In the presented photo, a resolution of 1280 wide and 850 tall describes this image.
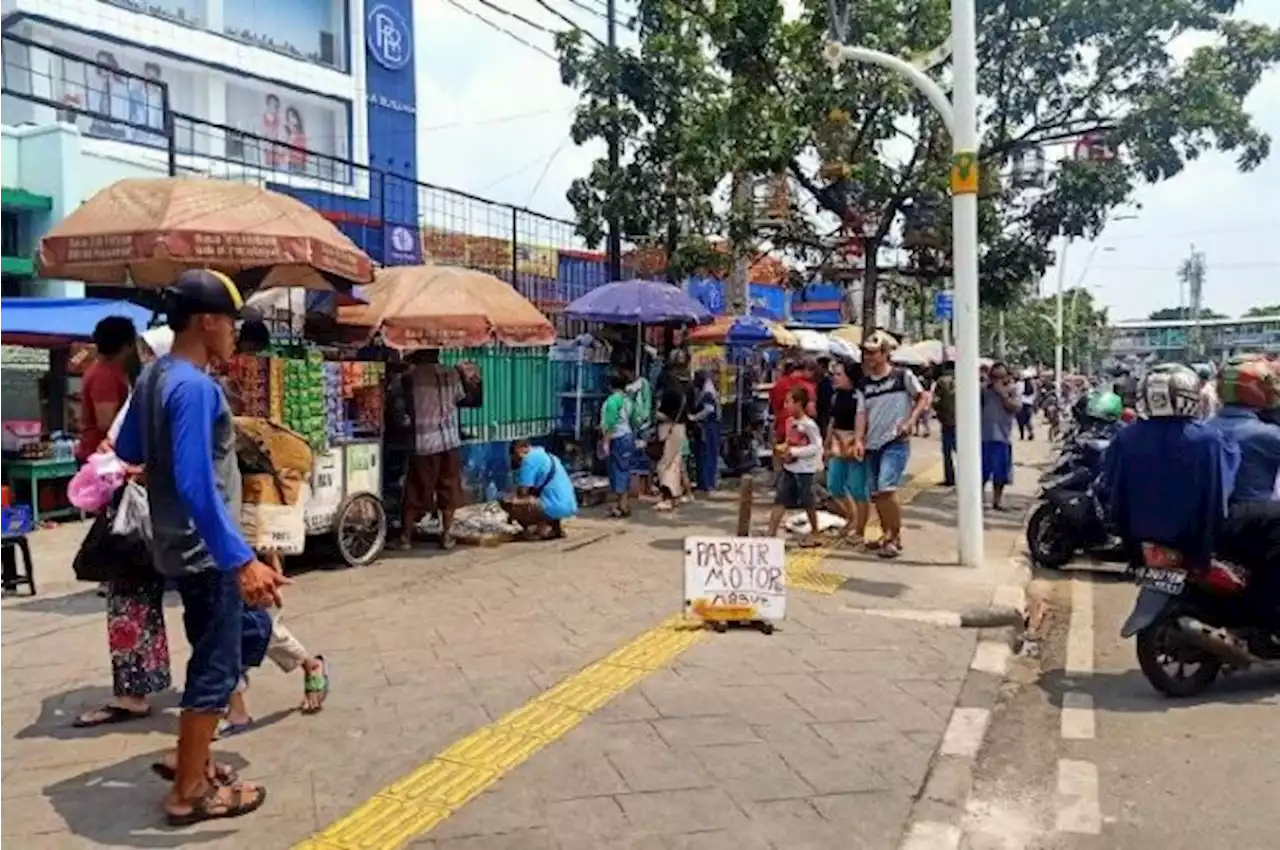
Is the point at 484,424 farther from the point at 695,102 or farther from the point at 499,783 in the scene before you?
the point at 499,783

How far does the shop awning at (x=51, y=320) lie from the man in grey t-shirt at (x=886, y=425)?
6442 millimetres

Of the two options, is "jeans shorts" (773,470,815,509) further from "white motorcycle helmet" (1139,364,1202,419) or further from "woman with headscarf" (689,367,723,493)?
"white motorcycle helmet" (1139,364,1202,419)

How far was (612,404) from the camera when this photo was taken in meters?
11.7

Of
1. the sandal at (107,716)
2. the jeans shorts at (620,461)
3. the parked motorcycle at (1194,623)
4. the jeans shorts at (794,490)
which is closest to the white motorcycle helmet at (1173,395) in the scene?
the parked motorcycle at (1194,623)

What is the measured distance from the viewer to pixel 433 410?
948 cm

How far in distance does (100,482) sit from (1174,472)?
16.4 feet

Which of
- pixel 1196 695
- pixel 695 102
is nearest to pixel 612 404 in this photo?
pixel 695 102

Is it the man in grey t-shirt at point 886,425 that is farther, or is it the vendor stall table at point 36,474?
the vendor stall table at point 36,474

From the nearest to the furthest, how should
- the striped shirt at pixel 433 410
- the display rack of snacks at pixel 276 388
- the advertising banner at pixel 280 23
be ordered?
the display rack of snacks at pixel 276 388
the striped shirt at pixel 433 410
the advertising banner at pixel 280 23

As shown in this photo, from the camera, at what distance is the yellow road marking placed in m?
3.81

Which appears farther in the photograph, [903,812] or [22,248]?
[22,248]

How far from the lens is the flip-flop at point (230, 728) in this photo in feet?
15.6

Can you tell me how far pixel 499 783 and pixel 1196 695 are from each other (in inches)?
143

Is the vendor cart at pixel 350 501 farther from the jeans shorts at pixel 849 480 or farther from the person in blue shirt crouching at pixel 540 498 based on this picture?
the jeans shorts at pixel 849 480
